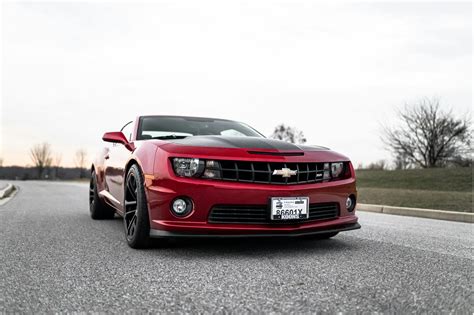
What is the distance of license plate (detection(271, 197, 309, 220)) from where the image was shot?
143 inches

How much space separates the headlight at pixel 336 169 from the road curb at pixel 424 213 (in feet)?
18.5

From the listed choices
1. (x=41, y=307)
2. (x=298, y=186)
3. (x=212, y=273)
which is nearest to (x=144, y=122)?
(x=298, y=186)

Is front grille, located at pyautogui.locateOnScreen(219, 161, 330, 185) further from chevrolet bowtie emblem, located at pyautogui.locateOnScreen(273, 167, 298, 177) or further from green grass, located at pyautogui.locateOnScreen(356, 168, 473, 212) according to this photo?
green grass, located at pyautogui.locateOnScreen(356, 168, 473, 212)

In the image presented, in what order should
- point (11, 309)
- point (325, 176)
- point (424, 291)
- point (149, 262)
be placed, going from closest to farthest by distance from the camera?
point (11, 309), point (424, 291), point (149, 262), point (325, 176)

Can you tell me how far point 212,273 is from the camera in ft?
9.87

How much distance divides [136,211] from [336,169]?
1773mm

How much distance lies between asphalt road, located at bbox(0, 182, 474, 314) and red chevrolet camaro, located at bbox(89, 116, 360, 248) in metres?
0.22

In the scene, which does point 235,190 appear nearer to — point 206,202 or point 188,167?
point 206,202

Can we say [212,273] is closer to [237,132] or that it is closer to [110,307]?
[110,307]

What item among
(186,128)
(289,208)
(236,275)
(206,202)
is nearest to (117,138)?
(186,128)

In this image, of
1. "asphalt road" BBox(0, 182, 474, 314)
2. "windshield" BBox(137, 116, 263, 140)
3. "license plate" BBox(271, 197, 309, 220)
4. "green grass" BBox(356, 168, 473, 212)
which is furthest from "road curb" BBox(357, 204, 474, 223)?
"green grass" BBox(356, 168, 473, 212)

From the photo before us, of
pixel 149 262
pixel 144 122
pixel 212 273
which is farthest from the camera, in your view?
pixel 144 122

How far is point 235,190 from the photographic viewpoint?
11.7ft

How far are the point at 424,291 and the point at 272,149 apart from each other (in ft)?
5.55
